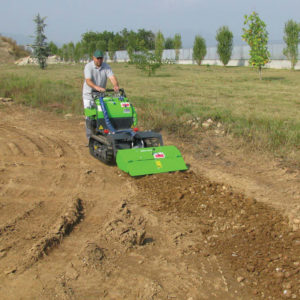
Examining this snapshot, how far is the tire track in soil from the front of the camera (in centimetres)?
353

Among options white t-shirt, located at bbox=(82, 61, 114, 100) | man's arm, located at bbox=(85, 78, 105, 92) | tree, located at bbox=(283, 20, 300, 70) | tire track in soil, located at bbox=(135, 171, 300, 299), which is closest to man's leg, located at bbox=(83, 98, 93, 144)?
white t-shirt, located at bbox=(82, 61, 114, 100)

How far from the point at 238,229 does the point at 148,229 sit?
1089 mm

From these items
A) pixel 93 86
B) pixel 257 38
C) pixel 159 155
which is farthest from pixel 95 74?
pixel 257 38

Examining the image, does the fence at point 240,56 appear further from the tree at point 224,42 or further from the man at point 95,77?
the man at point 95,77

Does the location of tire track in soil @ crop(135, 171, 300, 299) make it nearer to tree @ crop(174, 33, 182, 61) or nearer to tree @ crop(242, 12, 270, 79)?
tree @ crop(242, 12, 270, 79)

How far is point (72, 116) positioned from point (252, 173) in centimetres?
655

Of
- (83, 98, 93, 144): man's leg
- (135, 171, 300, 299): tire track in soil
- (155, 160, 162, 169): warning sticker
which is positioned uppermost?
(83, 98, 93, 144): man's leg

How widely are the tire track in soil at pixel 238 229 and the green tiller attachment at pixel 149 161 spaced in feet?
0.52

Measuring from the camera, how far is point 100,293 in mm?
3213

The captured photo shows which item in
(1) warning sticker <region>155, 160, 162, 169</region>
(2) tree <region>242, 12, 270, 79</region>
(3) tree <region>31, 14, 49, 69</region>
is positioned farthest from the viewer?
(3) tree <region>31, 14, 49, 69</region>

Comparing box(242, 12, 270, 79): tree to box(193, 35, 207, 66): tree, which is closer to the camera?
box(242, 12, 270, 79): tree

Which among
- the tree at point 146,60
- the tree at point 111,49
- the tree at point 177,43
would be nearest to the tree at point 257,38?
the tree at point 146,60

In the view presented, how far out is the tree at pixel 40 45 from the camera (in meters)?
39.0

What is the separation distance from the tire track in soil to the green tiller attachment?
6.2 inches
